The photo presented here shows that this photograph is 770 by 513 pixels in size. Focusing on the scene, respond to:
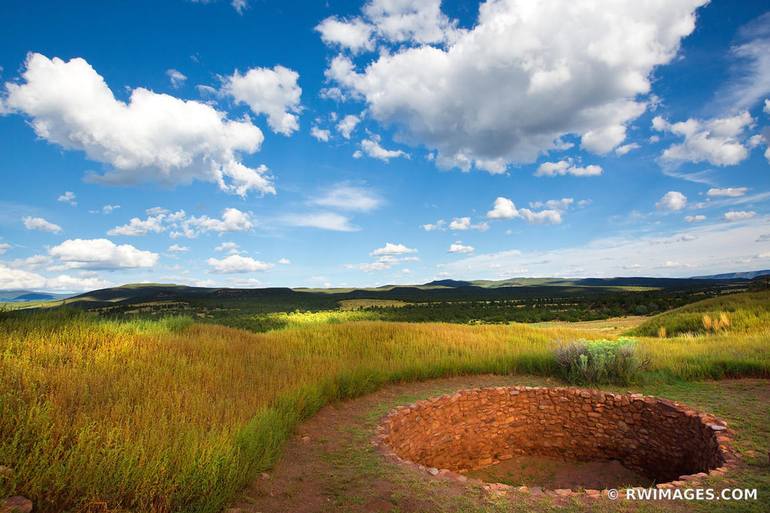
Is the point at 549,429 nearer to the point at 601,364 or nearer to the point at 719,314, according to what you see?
the point at 601,364

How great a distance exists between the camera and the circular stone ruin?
7.23m

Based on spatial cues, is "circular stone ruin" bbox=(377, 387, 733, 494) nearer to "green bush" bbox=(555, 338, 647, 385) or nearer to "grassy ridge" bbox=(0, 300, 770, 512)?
"green bush" bbox=(555, 338, 647, 385)

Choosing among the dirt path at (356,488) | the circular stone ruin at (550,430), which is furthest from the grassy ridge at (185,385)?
the circular stone ruin at (550,430)

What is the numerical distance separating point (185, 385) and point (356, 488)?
328 centimetres

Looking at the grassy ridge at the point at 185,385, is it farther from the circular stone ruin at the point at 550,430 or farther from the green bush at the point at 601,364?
the circular stone ruin at the point at 550,430

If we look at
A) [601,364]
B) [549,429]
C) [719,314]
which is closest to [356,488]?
[549,429]

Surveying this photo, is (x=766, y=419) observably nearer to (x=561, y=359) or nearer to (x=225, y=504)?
(x=561, y=359)

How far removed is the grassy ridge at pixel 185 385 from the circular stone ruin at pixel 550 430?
1.85 meters

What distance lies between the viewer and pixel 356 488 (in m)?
4.77

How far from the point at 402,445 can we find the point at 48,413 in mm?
4966

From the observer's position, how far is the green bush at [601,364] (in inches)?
388

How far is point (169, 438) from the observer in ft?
14.9

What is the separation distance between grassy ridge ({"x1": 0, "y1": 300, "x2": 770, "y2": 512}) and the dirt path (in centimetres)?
29

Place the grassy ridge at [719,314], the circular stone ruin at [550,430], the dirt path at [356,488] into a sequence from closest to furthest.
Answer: the dirt path at [356,488] < the circular stone ruin at [550,430] < the grassy ridge at [719,314]
